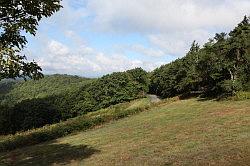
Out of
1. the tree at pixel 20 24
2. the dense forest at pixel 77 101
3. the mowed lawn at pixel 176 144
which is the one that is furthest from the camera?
the dense forest at pixel 77 101

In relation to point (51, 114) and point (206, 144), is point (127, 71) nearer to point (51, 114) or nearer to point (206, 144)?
point (51, 114)

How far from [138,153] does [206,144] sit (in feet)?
18.4

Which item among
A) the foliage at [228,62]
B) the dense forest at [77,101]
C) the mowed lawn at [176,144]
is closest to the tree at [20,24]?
the mowed lawn at [176,144]

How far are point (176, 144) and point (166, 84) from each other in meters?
92.9

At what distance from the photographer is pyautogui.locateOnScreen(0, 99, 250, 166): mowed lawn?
90.0 ft

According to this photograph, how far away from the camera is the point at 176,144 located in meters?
35.0

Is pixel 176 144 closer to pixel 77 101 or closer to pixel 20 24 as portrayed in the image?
pixel 20 24

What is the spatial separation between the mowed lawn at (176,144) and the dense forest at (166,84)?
35.9ft

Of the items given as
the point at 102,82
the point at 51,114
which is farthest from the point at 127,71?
the point at 51,114

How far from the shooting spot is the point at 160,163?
89.7 ft

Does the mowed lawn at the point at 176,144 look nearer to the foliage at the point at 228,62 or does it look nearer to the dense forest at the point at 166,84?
the foliage at the point at 228,62

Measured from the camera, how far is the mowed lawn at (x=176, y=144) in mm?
27438

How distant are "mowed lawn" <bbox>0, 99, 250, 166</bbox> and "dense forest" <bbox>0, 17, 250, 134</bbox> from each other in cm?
1095

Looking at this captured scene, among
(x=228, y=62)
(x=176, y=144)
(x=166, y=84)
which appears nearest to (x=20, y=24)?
(x=176, y=144)
